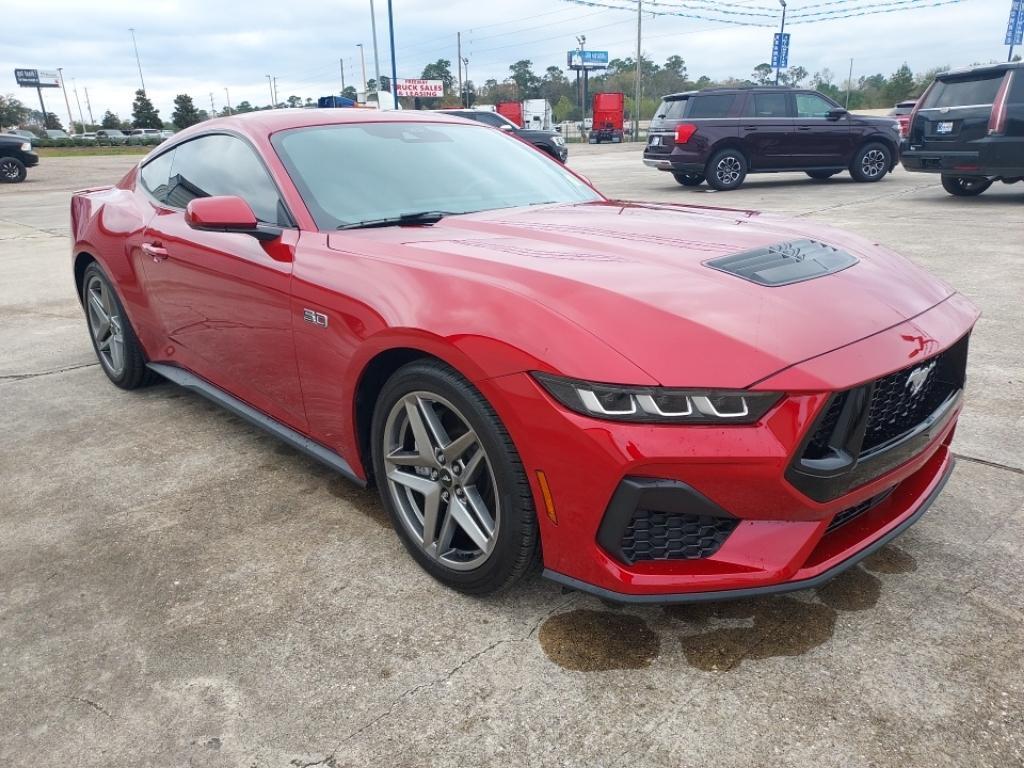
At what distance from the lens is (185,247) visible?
3.36m

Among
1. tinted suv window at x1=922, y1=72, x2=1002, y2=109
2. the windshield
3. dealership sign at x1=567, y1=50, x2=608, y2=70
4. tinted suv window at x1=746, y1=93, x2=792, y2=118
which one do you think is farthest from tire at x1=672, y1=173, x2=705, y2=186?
dealership sign at x1=567, y1=50, x2=608, y2=70

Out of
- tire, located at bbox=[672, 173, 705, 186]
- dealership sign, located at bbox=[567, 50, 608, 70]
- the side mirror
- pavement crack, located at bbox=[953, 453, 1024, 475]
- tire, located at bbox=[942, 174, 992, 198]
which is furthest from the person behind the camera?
dealership sign, located at bbox=[567, 50, 608, 70]

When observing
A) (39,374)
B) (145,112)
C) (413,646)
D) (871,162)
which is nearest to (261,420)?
(413,646)

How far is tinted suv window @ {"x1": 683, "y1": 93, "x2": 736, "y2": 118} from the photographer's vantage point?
13.4m

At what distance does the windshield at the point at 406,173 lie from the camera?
2877 millimetres

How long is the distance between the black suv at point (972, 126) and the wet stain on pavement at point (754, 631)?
10.1 m

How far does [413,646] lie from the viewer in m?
2.13

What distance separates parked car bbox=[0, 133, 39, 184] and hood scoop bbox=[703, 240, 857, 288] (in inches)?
895

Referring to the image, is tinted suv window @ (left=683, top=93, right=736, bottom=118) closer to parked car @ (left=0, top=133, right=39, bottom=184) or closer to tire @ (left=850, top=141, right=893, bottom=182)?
tire @ (left=850, top=141, right=893, bottom=182)

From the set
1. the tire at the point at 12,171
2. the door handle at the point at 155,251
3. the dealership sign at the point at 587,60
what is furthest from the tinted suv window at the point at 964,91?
the dealership sign at the point at 587,60

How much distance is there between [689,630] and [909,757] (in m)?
0.61

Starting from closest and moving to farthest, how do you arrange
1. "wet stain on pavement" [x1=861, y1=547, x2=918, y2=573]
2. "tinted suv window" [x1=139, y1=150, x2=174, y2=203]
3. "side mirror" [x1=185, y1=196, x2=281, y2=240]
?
"wet stain on pavement" [x1=861, y1=547, x2=918, y2=573], "side mirror" [x1=185, y1=196, x2=281, y2=240], "tinted suv window" [x1=139, y1=150, x2=174, y2=203]

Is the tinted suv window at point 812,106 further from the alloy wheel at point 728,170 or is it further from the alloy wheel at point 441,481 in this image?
the alloy wheel at point 441,481

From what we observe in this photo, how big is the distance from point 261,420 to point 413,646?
4.54ft
